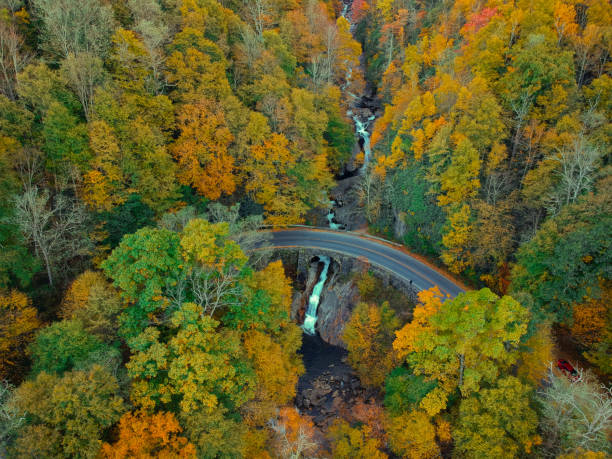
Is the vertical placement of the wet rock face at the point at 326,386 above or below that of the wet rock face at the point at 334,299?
below

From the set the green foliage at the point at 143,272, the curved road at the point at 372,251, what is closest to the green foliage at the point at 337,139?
the curved road at the point at 372,251

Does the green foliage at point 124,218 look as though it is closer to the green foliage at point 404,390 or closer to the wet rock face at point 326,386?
the wet rock face at point 326,386

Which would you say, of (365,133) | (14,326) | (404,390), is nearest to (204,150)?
(14,326)

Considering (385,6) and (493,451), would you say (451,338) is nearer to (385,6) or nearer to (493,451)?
(493,451)

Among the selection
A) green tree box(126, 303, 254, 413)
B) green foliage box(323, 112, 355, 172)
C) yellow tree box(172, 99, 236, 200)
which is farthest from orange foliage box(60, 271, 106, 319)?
green foliage box(323, 112, 355, 172)

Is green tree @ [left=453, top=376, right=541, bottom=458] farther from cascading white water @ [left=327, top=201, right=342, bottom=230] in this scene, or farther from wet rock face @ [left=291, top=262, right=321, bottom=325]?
cascading white water @ [left=327, top=201, right=342, bottom=230]

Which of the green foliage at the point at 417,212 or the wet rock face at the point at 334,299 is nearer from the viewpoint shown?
the green foliage at the point at 417,212
